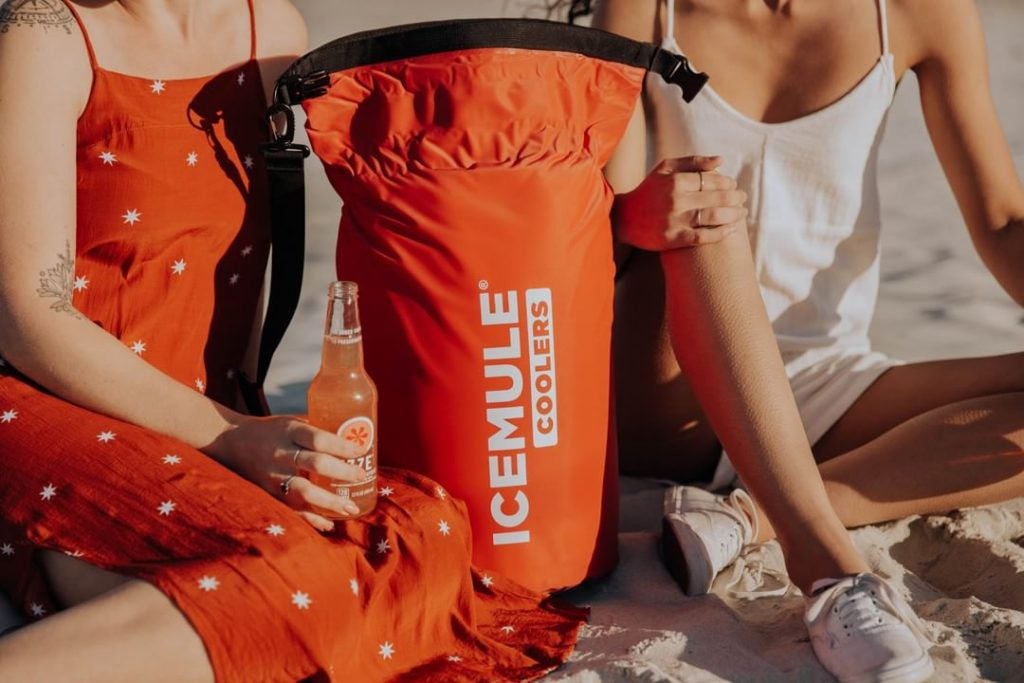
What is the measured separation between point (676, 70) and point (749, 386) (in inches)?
22.1

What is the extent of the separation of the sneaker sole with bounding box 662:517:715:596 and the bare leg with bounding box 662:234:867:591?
15 cm

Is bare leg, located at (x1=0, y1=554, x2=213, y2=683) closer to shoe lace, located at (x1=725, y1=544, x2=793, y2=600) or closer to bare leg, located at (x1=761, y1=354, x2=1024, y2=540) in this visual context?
shoe lace, located at (x1=725, y1=544, x2=793, y2=600)

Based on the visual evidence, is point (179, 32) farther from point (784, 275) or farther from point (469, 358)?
point (784, 275)

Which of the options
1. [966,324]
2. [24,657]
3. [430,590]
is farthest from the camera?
[966,324]

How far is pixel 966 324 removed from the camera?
392 centimetres

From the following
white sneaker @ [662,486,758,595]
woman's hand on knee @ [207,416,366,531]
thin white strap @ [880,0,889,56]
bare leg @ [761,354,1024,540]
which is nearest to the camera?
woman's hand on knee @ [207,416,366,531]

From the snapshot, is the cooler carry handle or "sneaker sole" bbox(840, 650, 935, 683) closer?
"sneaker sole" bbox(840, 650, 935, 683)

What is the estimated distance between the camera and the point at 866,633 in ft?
6.43

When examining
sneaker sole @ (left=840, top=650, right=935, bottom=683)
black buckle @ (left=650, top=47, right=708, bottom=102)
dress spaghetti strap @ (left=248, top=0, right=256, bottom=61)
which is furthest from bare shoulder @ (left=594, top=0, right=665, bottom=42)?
sneaker sole @ (left=840, top=650, right=935, bottom=683)

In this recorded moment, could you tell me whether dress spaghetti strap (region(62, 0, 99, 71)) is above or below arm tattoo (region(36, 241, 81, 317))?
above

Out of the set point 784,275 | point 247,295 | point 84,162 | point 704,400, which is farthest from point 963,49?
point 84,162

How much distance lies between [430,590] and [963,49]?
155 centimetres

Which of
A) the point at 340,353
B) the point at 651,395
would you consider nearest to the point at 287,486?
the point at 340,353

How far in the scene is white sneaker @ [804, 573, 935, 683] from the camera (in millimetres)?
1935
